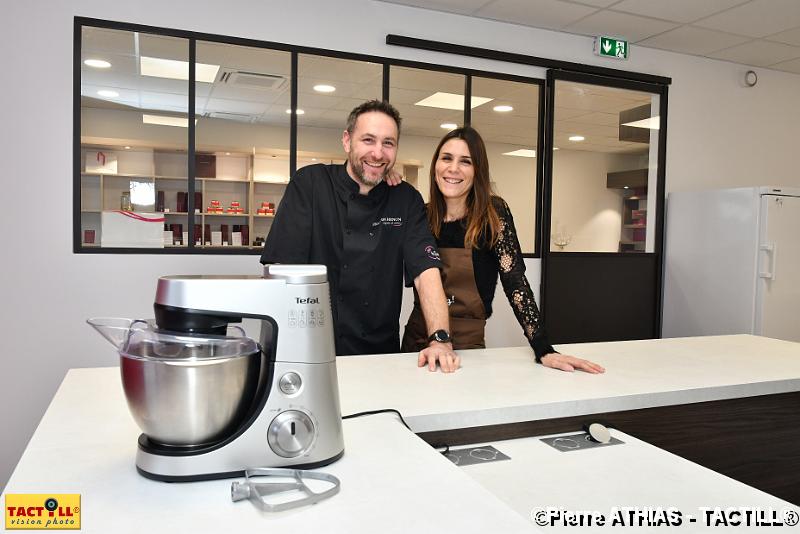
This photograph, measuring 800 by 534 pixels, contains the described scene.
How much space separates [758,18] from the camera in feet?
13.4

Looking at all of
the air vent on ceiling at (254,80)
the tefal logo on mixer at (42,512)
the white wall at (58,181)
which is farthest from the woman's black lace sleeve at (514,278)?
the air vent on ceiling at (254,80)

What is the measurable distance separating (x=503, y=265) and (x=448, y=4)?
2.59 metres

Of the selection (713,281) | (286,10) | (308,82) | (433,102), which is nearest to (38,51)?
(286,10)

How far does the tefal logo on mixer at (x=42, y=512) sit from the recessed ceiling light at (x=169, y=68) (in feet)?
12.6

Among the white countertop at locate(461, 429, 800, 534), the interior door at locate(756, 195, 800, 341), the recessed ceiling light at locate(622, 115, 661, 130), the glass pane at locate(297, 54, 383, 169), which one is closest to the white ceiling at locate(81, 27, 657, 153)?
the glass pane at locate(297, 54, 383, 169)

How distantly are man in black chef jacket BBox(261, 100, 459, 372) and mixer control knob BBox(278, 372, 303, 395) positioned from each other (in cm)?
117

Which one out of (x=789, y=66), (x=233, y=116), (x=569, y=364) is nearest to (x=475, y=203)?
(x=569, y=364)

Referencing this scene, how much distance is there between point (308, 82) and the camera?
458cm

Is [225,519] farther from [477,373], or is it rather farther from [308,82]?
[308,82]

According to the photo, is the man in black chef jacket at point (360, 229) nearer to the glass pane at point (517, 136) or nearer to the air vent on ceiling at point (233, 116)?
the glass pane at point (517, 136)

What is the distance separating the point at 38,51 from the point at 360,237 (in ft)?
8.04

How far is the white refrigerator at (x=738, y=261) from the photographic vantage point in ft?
14.1

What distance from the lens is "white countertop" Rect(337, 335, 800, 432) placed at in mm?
1186

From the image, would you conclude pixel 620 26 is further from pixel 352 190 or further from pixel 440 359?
pixel 440 359
